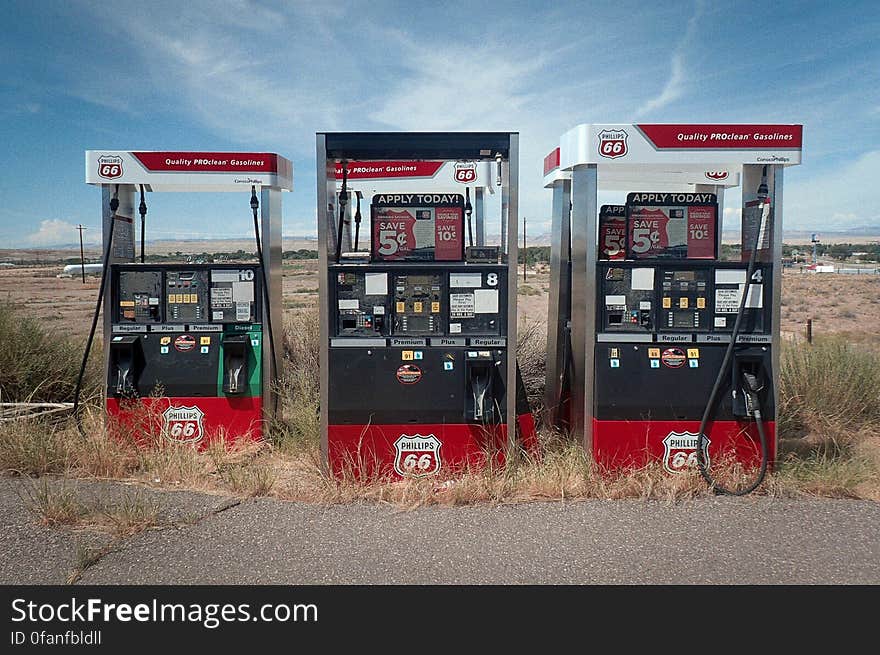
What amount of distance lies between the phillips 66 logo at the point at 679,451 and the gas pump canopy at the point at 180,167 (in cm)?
467

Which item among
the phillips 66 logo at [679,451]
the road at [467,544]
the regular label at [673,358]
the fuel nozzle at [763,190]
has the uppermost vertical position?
the fuel nozzle at [763,190]

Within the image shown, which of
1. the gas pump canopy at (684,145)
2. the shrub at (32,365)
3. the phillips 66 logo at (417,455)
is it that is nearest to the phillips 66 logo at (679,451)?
the phillips 66 logo at (417,455)

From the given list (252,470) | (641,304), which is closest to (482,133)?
(641,304)

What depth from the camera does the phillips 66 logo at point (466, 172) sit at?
397 inches

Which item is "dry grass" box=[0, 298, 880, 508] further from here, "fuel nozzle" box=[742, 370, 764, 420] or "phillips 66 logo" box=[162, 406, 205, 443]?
"fuel nozzle" box=[742, 370, 764, 420]

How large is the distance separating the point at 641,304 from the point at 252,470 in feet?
12.2

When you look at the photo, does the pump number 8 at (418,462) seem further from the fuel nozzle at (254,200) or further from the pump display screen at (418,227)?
the fuel nozzle at (254,200)

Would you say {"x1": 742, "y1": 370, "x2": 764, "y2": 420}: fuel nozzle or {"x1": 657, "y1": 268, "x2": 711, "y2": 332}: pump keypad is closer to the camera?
{"x1": 742, "y1": 370, "x2": 764, "y2": 420}: fuel nozzle

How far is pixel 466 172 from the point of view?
10133mm

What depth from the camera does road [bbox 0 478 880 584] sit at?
15.5ft

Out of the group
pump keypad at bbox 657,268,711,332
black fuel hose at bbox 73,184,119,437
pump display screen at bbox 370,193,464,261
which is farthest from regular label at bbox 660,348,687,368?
black fuel hose at bbox 73,184,119,437

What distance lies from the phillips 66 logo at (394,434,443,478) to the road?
2.36 ft

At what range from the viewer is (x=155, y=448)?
290 inches

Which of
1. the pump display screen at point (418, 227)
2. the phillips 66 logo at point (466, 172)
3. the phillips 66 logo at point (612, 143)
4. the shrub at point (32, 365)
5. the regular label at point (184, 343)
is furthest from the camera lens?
the phillips 66 logo at point (466, 172)
